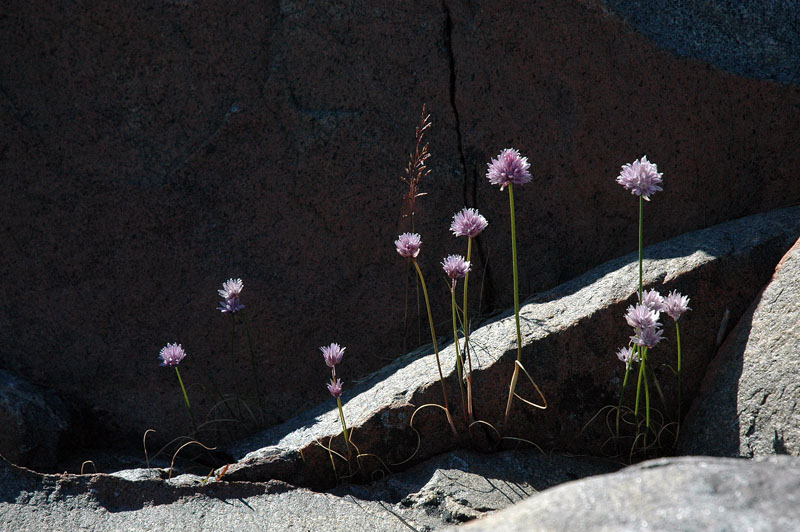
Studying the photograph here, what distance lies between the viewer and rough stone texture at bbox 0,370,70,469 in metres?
2.73

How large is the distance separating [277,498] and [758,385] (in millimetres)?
1583

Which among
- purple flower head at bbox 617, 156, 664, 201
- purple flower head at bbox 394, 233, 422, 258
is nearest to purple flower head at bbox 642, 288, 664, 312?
purple flower head at bbox 617, 156, 664, 201

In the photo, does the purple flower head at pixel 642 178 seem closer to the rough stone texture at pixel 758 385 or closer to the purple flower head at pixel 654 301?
the purple flower head at pixel 654 301

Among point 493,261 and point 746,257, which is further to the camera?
point 493,261

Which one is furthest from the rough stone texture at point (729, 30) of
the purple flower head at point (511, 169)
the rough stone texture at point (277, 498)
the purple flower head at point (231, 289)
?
the purple flower head at point (231, 289)

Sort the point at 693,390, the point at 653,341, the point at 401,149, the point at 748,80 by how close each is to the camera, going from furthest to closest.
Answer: the point at 401,149 → the point at 748,80 → the point at 693,390 → the point at 653,341

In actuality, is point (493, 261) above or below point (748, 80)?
below

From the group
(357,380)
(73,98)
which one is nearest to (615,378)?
(357,380)

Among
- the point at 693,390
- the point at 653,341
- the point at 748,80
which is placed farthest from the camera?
the point at 748,80

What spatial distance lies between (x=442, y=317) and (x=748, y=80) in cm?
158

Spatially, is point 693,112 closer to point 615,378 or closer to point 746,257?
point 746,257

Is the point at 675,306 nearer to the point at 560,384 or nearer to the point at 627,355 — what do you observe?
the point at 627,355

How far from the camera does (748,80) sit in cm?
296

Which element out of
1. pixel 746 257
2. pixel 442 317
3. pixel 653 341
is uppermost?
pixel 442 317
